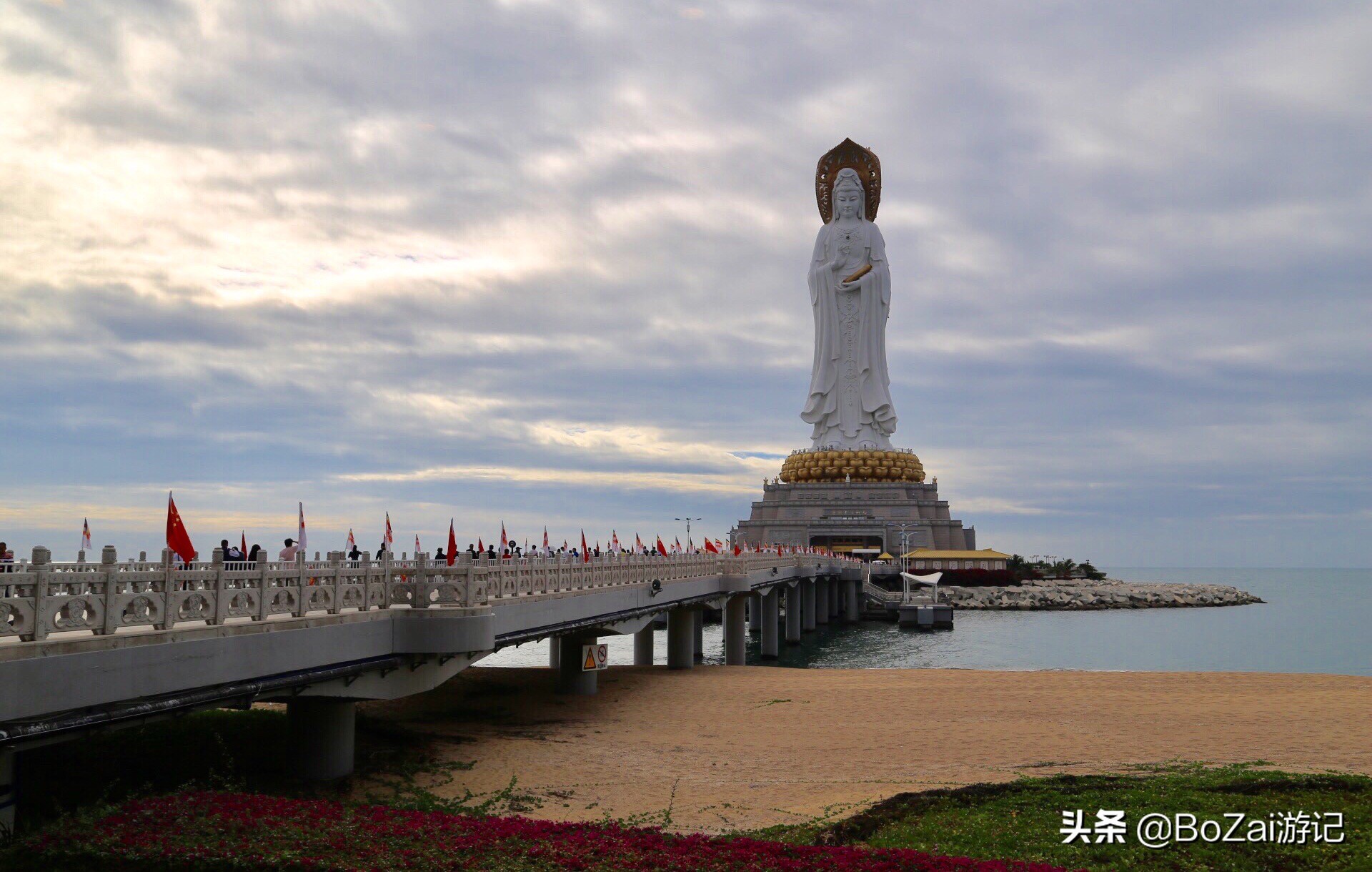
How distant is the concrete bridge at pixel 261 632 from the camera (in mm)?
9516

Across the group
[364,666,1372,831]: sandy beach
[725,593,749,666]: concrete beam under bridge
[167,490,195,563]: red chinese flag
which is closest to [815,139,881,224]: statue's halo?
[725,593,749,666]: concrete beam under bridge

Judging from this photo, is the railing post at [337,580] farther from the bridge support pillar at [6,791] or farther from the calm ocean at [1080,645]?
the calm ocean at [1080,645]

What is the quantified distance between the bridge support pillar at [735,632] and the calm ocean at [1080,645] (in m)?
3.43

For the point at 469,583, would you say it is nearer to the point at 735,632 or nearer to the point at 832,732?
the point at 832,732

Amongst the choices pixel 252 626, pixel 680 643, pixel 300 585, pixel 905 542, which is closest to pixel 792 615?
pixel 680 643

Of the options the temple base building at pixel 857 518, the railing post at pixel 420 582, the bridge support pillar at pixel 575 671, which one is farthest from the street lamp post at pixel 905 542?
the railing post at pixel 420 582

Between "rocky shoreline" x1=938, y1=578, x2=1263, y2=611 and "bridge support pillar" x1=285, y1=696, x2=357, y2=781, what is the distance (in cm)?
5557

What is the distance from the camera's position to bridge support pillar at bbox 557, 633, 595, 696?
24.4 metres

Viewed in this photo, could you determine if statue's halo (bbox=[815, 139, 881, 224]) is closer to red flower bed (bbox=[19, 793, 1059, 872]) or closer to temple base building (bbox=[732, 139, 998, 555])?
temple base building (bbox=[732, 139, 998, 555])

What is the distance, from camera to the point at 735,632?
4022cm

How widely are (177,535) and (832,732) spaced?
12.5m

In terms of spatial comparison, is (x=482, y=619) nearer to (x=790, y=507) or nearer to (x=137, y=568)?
(x=137, y=568)

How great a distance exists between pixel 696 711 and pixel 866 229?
2479 inches

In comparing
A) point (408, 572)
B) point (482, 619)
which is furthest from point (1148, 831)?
point (408, 572)
